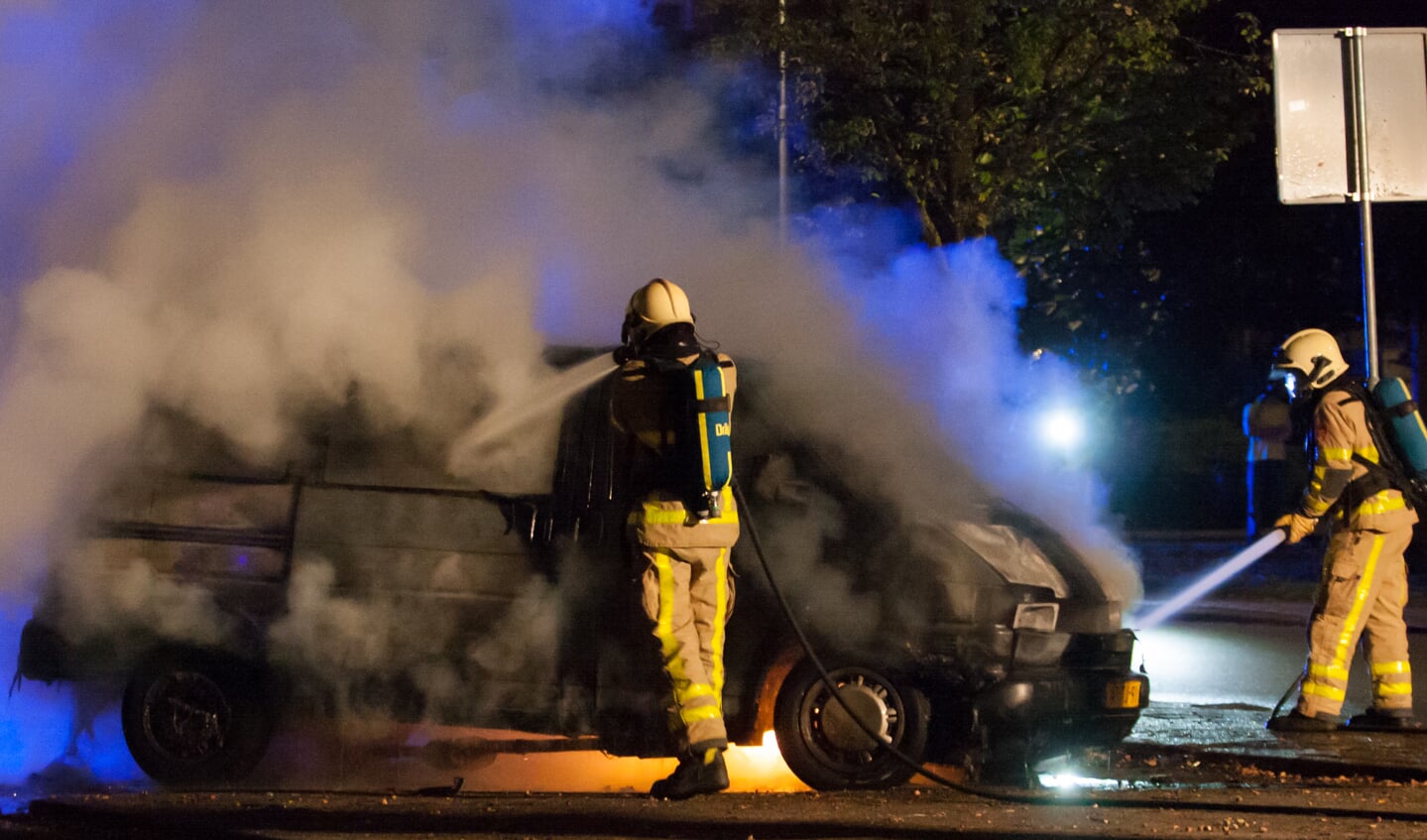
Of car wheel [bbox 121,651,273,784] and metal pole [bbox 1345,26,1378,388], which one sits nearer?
car wheel [bbox 121,651,273,784]

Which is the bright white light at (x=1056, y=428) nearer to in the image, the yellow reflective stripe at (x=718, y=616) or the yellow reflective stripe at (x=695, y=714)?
the yellow reflective stripe at (x=718, y=616)

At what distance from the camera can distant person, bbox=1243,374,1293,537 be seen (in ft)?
23.7

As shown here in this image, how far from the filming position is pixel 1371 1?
2136 centimetres

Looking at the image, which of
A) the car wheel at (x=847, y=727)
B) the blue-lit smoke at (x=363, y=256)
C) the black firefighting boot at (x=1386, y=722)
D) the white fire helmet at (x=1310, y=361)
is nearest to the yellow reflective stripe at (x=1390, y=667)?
the black firefighting boot at (x=1386, y=722)

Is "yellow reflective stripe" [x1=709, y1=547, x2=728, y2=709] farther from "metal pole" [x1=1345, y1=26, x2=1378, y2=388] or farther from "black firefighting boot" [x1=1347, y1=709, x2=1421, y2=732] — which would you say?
A: "metal pole" [x1=1345, y1=26, x2=1378, y2=388]

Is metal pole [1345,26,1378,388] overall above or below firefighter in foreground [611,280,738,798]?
above

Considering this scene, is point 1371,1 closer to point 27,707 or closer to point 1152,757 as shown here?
point 1152,757

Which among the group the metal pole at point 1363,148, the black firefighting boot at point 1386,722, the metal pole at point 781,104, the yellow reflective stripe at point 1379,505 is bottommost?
the black firefighting boot at point 1386,722

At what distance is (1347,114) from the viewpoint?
7.18 meters

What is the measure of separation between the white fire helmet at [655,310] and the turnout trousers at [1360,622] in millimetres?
3438

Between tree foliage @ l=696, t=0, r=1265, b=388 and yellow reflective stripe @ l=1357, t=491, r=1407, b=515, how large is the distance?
7360mm

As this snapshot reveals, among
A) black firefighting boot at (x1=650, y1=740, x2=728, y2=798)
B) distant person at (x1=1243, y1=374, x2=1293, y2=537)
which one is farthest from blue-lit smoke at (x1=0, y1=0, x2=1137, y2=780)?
black firefighting boot at (x1=650, y1=740, x2=728, y2=798)

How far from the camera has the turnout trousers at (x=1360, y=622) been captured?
673 centimetres

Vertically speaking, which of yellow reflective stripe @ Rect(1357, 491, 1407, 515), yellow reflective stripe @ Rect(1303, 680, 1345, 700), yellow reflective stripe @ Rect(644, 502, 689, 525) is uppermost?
yellow reflective stripe @ Rect(644, 502, 689, 525)
